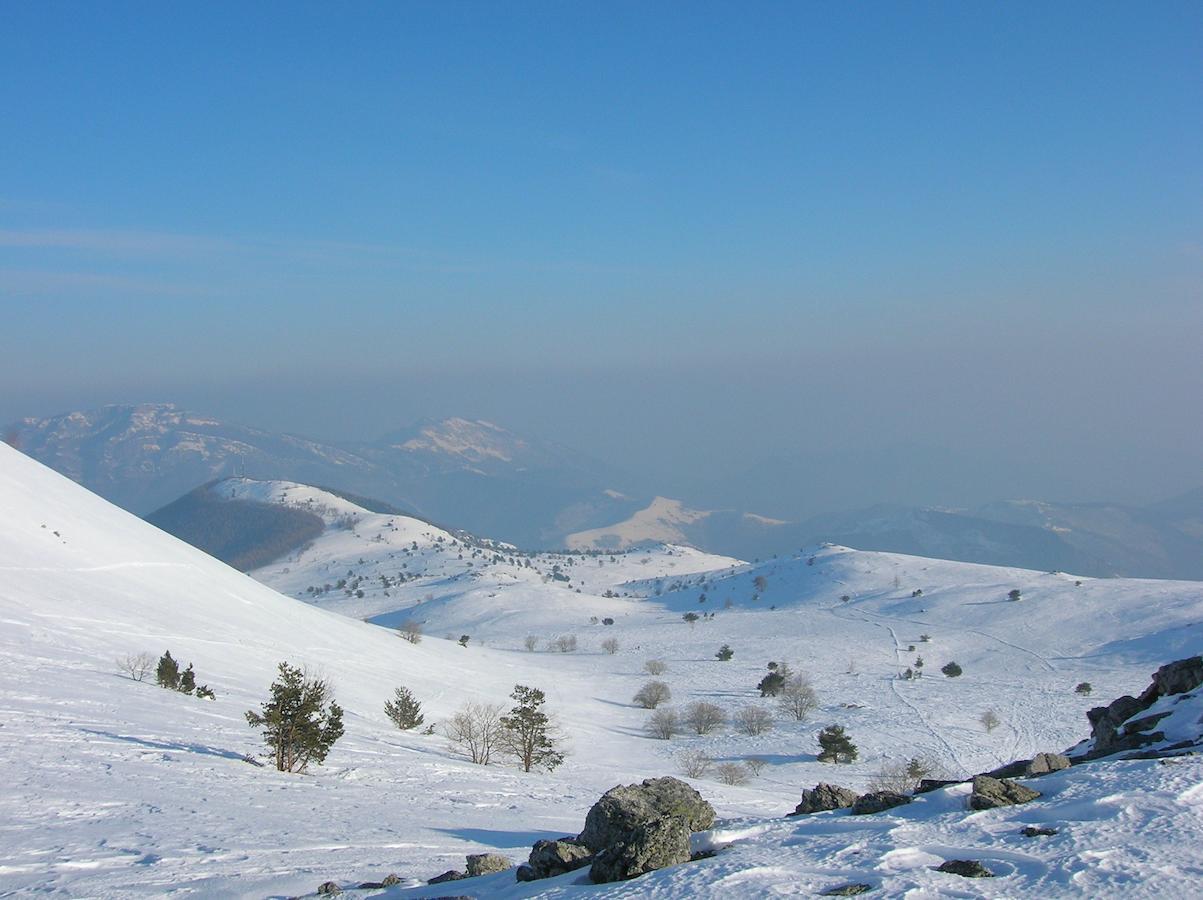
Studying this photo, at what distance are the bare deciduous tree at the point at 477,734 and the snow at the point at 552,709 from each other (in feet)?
3.44

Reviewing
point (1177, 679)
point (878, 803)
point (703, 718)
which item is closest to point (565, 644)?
point (703, 718)

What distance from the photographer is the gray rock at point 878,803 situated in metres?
10.2

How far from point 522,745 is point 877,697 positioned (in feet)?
97.5

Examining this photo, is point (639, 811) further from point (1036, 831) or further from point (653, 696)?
point (653, 696)

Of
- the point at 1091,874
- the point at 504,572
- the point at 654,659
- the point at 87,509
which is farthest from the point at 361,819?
the point at 504,572

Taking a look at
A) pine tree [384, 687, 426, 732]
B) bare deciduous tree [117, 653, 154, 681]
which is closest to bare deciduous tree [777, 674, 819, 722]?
pine tree [384, 687, 426, 732]

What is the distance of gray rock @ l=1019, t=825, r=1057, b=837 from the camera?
808 cm

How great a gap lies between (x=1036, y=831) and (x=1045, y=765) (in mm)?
4167

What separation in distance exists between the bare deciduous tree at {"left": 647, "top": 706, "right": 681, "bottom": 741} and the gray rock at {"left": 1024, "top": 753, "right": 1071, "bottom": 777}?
31.9 metres

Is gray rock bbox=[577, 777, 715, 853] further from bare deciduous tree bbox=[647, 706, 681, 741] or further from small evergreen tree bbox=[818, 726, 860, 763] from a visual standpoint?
bare deciduous tree bbox=[647, 706, 681, 741]

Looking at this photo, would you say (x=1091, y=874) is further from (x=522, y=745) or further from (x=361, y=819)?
(x=522, y=745)

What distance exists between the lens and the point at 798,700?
4922 cm

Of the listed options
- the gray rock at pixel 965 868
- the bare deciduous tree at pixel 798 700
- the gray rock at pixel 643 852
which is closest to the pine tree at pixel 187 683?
the gray rock at pixel 643 852

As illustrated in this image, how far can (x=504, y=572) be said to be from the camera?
132m
